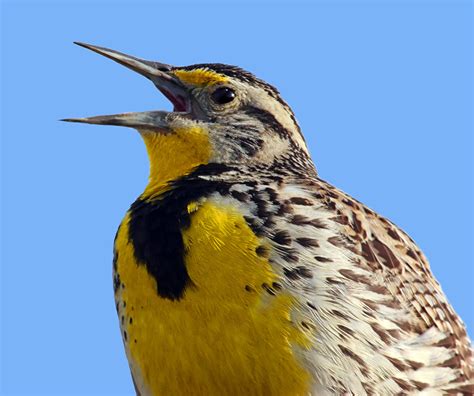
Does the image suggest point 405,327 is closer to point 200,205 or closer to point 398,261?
point 398,261

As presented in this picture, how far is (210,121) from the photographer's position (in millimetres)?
4281

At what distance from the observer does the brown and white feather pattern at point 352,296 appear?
3.57 m

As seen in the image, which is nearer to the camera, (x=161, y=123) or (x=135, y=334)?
(x=135, y=334)

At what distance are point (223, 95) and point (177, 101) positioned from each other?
239 millimetres

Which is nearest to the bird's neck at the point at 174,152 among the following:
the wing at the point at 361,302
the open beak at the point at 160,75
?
the open beak at the point at 160,75

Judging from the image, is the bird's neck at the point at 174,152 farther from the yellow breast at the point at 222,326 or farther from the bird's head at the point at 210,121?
the yellow breast at the point at 222,326

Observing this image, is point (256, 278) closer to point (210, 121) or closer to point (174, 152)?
point (174, 152)

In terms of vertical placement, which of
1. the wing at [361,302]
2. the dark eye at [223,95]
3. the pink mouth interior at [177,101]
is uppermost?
the pink mouth interior at [177,101]

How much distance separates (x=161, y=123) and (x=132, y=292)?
2.60 ft

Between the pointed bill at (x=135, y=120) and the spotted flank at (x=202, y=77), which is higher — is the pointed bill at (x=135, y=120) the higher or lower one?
the lower one

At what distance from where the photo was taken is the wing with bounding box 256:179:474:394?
357cm

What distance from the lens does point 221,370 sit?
139 inches

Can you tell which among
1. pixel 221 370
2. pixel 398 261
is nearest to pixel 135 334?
pixel 221 370

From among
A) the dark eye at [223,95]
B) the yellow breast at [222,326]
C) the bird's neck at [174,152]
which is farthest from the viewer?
the dark eye at [223,95]
